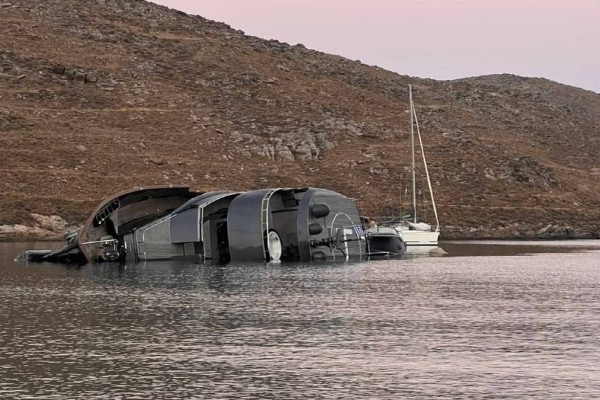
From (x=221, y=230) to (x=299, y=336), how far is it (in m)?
42.1

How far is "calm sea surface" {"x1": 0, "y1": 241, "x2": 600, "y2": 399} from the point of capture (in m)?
23.0

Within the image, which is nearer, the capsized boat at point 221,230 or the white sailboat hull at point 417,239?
the capsized boat at point 221,230

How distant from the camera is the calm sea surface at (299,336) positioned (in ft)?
75.6

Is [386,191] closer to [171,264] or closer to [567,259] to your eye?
[567,259]

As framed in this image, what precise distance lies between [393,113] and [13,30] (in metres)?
58.1

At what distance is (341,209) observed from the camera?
71.8 metres

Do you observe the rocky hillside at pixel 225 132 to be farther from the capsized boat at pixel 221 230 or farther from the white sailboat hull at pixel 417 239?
the white sailboat hull at pixel 417 239

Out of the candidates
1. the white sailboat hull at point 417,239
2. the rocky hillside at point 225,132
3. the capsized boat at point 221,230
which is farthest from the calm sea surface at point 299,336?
the rocky hillside at point 225,132

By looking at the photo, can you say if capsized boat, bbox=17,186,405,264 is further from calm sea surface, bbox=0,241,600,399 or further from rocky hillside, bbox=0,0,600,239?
Answer: rocky hillside, bbox=0,0,600,239

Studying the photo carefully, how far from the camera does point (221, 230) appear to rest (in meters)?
72.4

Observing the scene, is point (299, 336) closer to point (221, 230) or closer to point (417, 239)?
point (221, 230)

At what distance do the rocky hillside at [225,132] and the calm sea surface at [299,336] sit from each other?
2327 inches

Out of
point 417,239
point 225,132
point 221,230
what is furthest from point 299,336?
point 225,132

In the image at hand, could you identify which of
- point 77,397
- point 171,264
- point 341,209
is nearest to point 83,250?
point 171,264
